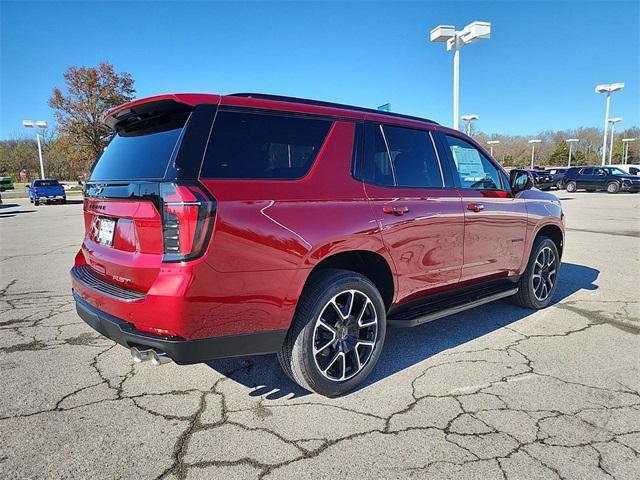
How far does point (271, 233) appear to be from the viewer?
2533 mm

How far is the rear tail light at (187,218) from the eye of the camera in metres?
2.30

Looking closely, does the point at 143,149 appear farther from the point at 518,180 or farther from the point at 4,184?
the point at 4,184

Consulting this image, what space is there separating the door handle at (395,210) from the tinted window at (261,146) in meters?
0.68

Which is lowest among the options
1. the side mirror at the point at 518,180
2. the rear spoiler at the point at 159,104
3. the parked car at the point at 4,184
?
the side mirror at the point at 518,180

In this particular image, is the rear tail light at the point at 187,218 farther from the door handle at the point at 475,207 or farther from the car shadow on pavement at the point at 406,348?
the door handle at the point at 475,207

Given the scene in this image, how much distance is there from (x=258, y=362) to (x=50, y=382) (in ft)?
5.18

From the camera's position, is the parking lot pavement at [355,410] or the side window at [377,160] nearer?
the parking lot pavement at [355,410]

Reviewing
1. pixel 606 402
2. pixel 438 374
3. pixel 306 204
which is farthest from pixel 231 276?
pixel 606 402

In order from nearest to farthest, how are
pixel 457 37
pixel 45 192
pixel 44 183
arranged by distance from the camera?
pixel 457 37 → pixel 45 192 → pixel 44 183

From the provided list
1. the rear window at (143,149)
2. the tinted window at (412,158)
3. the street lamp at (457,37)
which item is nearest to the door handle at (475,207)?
the tinted window at (412,158)

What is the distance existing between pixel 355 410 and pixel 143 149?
2.22 meters

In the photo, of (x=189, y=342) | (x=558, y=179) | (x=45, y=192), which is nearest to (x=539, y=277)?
(x=189, y=342)

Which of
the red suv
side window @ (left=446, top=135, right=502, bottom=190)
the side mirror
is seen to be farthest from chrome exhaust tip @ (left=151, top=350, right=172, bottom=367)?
the side mirror

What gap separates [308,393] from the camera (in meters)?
3.12
